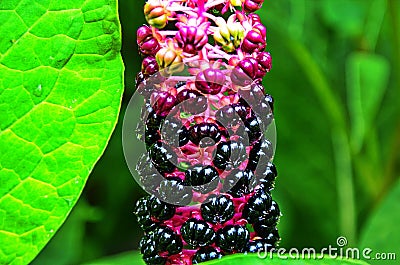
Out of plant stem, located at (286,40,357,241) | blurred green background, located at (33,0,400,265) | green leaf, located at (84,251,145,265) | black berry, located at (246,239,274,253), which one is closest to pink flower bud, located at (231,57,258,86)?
black berry, located at (246,239,274,253)

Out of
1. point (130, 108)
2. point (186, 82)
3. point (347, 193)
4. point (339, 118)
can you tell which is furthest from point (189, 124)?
point (347, 193)

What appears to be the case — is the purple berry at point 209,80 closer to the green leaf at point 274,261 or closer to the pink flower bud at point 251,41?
the pink flower bud at point 251,41

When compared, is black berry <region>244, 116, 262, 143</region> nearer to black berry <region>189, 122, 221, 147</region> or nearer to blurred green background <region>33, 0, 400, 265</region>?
black berry <region>189, 122, 221, 147</region>

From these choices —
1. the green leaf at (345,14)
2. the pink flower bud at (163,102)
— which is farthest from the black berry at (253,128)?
the green leaf at (345,14)

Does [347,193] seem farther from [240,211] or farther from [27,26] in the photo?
[27,26]

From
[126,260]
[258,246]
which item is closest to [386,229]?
[126,260]

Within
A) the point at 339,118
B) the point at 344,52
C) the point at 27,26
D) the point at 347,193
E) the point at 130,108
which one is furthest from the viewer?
the point at 344,52
